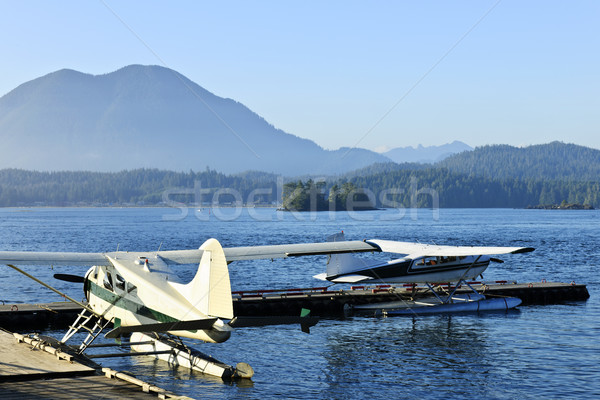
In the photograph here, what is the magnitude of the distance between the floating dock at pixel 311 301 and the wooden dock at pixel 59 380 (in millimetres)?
10292

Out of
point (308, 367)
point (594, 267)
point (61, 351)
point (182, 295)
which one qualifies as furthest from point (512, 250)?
point (594, 267)

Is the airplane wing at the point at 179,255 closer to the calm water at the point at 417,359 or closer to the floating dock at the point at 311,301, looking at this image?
the calm water at the point at 417,359

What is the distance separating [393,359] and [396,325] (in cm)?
669

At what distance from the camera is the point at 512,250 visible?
30.1m

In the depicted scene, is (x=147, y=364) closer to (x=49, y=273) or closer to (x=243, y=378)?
(x=243, y=378)

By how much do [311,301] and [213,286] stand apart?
59.4ft

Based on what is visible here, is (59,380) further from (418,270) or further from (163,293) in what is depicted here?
(418,270)

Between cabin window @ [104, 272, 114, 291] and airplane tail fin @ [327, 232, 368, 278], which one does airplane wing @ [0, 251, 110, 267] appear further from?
airplane tail fin @ [327, 232, 368, 278]

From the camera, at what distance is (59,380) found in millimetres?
16578

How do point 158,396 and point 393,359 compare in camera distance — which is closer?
point 158,396

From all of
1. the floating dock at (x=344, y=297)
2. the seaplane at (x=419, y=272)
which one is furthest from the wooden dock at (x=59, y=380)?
the seaplane at (x=419, y=272)

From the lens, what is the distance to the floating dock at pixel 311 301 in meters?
29.9

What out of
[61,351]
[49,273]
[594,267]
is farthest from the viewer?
[594,267]

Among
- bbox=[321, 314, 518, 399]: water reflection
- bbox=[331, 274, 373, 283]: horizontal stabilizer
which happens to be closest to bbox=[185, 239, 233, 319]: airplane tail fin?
bbox=[321, 314, 518, 399]: water reflection
